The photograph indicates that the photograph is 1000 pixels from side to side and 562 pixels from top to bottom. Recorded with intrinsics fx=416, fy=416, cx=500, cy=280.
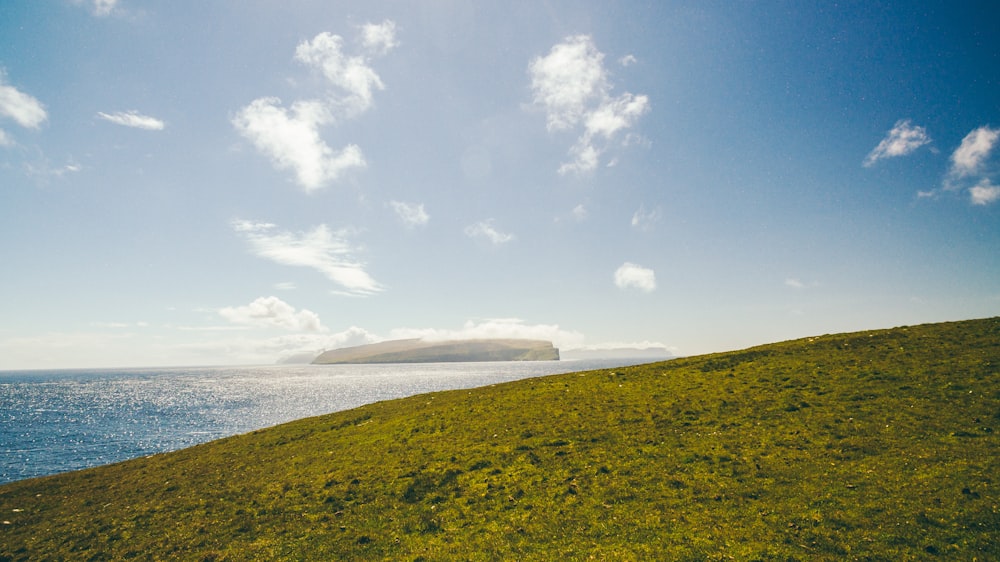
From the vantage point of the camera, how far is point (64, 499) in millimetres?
26719

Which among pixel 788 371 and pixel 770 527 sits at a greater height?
pixel 788 371

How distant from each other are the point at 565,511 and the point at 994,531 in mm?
14410

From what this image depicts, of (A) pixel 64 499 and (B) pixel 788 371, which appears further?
(B) pixel 788 371

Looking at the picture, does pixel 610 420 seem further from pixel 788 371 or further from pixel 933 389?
pixel 933 389

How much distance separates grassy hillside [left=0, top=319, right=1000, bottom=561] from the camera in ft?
51.3

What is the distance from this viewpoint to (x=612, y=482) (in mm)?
20406

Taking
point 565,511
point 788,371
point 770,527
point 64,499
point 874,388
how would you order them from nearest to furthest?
1. point 770,527
2. point 565,511
3. point 64,499
4. point 874,388
5. point 788,371

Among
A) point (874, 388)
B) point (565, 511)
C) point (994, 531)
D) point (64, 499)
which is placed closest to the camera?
point (994, 531)

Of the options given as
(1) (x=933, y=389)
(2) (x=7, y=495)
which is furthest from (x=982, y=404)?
(2) (x=7, y=495)

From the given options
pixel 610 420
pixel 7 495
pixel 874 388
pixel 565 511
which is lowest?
pixel 7 495

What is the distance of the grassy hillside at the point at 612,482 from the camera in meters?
15.6

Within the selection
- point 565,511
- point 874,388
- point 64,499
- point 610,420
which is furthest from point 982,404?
point 64,499

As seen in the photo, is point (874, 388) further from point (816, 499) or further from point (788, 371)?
point (816, 499)

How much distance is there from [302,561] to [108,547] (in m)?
10.5
